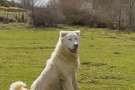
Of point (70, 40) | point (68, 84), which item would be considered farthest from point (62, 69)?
point (70, 40)

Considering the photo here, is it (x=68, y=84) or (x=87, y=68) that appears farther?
(x=87, y=68)

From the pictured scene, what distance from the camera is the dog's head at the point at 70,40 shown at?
9828mm

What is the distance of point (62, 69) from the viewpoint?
33.1 feet

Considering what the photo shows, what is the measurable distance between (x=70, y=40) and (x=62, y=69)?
0.68 m

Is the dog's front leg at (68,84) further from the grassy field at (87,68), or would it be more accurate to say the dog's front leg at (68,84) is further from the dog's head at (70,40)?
the grassy field at (87,68)

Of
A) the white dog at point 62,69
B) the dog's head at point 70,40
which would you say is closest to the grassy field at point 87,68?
the white dog at point 62,69

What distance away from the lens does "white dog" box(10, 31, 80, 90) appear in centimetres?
998

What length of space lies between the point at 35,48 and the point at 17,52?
3051 mm

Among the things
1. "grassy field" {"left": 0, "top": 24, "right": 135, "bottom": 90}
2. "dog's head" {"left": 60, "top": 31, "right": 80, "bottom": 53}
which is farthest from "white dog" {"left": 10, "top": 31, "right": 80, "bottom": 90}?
"grassy field" {"left": 0, "top": 24, "right": 135, "bottom": 90}

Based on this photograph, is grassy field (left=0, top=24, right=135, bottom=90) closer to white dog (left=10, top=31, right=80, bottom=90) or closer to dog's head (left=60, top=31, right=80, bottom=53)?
white dog (left=10, top=31, right=80, bottom=90)

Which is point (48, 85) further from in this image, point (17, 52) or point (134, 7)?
point (134, 7)

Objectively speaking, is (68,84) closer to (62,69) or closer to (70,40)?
(62,69)

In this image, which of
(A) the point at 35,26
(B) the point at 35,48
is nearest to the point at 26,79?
(B) the point at 35,48

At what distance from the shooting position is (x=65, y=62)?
1016cm
